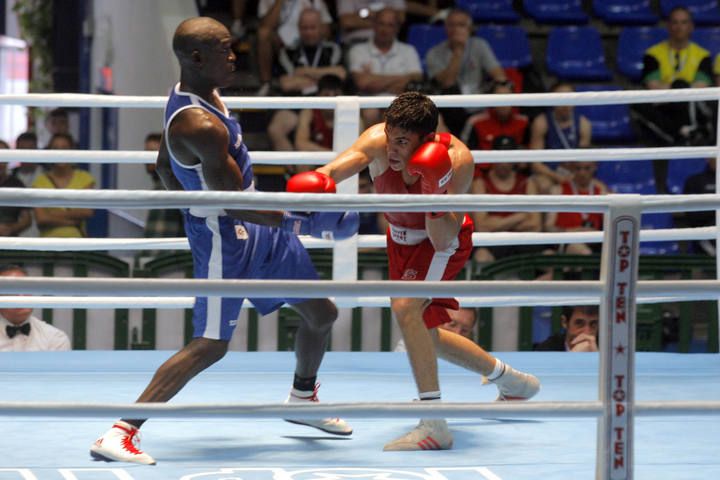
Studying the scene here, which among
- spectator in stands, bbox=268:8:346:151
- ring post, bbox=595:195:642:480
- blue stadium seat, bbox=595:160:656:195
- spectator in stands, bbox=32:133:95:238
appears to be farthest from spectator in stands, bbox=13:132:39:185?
ring post, bbox=595:195:642:480

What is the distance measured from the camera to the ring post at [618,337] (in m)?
2.50

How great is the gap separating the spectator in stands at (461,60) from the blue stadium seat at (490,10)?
836 mm

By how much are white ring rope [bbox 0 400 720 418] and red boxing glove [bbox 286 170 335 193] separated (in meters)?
0.74

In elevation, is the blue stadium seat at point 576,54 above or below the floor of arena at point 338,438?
above

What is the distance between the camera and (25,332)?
5.23 m

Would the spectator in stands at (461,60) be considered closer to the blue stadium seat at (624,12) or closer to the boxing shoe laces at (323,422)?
the blue stadium seat at (624,12)

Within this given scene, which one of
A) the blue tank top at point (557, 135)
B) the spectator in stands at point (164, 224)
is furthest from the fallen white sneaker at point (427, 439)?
the blue tank top at point (557, 135)

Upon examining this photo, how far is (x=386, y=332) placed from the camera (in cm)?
536

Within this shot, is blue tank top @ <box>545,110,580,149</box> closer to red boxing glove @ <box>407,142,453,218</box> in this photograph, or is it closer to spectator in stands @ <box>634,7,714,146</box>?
spectator in stands @ <box>634,7,714,146</box>

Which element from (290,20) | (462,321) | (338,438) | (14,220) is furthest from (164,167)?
(290,20)

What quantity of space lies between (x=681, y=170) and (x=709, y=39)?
4.33ft

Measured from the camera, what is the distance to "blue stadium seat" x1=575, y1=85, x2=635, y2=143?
8.39 metres

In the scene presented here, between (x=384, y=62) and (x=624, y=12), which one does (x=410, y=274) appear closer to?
(x=384, y=62)

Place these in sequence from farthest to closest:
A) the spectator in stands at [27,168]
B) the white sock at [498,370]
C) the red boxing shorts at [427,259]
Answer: the spectator in stands at [27,168]
the white sock at [498,370]
the red boxing shorts at [427,259]
